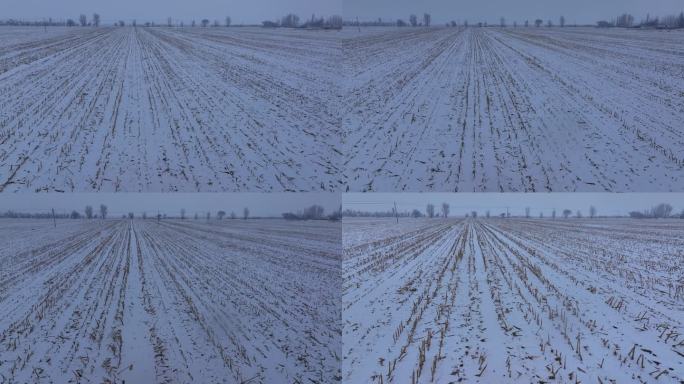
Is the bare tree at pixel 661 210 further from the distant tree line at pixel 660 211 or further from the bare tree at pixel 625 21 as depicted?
the bare tree at pixel 625 21

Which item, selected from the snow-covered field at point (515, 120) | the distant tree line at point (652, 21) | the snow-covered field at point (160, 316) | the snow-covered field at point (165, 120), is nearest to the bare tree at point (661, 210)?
the snow-covered field at point (515, 120)

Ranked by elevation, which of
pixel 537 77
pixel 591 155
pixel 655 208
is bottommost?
pixel 655 208

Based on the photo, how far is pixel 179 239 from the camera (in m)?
11.7

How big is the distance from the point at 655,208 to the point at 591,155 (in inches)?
64.4

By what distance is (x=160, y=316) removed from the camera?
21.3 feet

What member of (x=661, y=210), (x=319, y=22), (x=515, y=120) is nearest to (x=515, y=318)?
(x=661, y=210)

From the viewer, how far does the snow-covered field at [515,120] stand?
6508 mm

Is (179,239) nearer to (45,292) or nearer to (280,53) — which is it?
(45,292)

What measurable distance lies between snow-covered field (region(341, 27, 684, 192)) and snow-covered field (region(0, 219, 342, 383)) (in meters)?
2.69

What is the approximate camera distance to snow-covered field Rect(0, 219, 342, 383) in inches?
225

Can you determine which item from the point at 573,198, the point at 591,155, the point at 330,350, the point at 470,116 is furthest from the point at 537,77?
the point at 330,350

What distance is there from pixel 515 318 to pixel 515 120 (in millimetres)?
4153

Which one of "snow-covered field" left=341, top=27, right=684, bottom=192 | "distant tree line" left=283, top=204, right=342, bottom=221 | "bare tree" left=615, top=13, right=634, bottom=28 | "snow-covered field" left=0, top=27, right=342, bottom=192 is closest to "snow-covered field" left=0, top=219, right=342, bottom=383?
"distant tree line" left=283, top=204, right=342, bottom=221

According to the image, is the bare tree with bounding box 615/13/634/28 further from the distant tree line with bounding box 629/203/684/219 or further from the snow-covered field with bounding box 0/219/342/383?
the snow-covered field with bounding box 0/219/342/383
